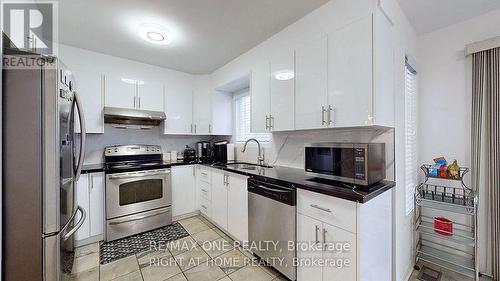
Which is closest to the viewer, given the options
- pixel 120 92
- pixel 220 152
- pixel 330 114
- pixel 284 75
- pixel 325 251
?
pixel 325 251

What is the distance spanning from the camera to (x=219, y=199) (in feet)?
8.60

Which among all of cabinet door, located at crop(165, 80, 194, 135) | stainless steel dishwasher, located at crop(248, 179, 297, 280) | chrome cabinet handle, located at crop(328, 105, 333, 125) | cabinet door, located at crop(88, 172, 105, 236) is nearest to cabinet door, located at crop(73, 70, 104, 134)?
Result: cabinet door, located at crop(88, 172, 105, 236)

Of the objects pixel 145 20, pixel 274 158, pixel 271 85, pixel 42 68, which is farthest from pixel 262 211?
pixel 145 20

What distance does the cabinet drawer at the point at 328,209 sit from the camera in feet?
4.19

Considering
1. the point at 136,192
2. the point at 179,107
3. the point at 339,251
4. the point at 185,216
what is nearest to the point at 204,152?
the point at 179,107

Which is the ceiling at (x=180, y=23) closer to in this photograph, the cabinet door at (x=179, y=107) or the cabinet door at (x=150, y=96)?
the cabinet door at (x=150, y=96)

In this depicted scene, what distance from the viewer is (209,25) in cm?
200

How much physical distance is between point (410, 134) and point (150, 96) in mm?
3386

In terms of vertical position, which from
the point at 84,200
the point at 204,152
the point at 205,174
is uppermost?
the point at 204,152

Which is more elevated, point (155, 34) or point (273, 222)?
point (155, 34)

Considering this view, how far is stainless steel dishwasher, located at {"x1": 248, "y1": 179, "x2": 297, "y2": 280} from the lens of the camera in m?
1.64

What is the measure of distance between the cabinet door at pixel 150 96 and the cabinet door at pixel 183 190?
1.03 meters

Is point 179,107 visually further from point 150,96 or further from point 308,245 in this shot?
point 308,245

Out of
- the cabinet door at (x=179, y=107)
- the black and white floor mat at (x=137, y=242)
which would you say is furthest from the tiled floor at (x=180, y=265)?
the cabinet door at (x=179, y=107)
